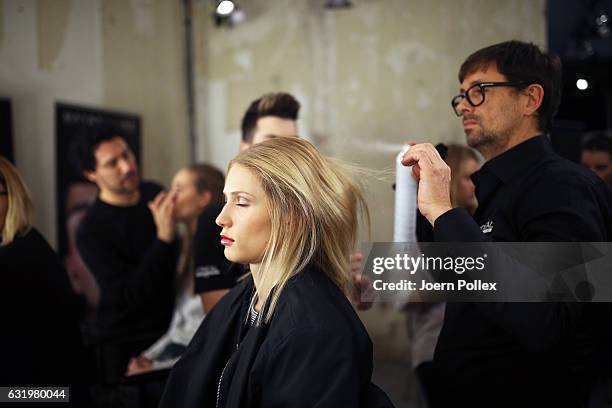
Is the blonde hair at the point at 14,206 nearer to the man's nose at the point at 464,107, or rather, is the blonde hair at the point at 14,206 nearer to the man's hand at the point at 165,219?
the man's hand at the point at 165,219

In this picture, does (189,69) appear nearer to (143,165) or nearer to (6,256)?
(143,165)

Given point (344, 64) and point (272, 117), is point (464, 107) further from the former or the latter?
point (344, 64)

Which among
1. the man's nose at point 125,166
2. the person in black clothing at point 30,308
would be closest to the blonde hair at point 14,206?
the person in black clothing at point 30,308

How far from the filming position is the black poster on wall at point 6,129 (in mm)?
2422

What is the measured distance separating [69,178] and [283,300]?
7.10 feet

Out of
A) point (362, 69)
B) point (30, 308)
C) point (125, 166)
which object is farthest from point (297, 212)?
point (362, 69)

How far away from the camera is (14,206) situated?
1654 millimetres

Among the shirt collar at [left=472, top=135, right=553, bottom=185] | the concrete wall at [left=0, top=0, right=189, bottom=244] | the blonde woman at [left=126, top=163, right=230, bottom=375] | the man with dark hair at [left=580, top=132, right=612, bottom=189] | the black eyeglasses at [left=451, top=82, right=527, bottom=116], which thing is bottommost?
the blonde woman at [left=126, top=163, right=230, bottom=375]

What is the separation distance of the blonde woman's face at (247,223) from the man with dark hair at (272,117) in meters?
0.71

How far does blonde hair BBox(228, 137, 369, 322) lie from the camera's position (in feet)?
3.79

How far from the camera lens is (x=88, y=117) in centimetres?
299
